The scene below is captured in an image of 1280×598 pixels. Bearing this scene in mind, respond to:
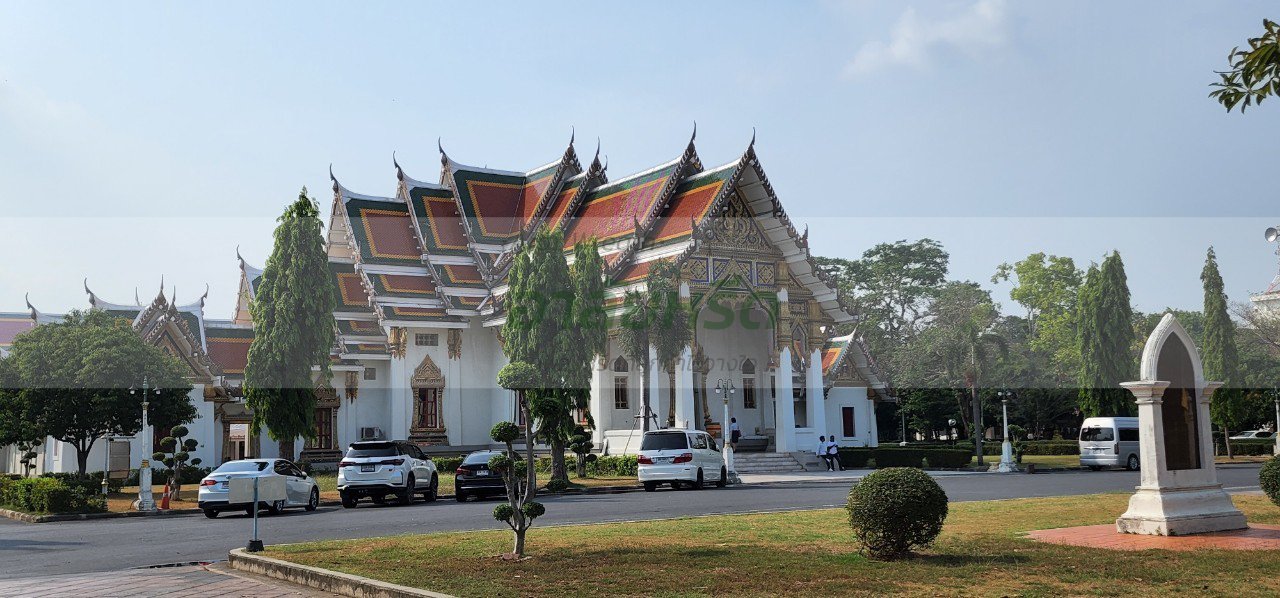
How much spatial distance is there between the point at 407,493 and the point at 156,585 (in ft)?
47.4

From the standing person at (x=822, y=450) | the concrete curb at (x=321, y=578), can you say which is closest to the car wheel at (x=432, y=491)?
the concrete curb at (x=321, y=578)

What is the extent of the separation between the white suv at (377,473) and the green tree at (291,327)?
24.4 ft

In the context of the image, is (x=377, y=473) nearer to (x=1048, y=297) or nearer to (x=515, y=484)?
(x=515, y=484)

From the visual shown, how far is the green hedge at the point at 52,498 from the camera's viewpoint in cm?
2406

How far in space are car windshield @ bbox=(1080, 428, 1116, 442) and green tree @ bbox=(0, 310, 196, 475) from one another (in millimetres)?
29150

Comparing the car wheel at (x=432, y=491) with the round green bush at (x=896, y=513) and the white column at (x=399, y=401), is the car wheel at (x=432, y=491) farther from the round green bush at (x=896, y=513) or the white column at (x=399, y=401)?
the white column at (x=399, y=401)

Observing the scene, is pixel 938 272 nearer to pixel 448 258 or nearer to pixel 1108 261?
pixel 1108 261

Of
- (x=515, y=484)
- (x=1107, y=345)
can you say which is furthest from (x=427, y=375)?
(x=515, y=484)

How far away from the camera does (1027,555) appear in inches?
457

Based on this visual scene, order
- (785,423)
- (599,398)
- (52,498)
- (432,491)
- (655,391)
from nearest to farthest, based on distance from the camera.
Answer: (52,498), (432,491), (785,423), (599,398), (655,391)

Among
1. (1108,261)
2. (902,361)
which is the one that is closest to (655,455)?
(1108,261)

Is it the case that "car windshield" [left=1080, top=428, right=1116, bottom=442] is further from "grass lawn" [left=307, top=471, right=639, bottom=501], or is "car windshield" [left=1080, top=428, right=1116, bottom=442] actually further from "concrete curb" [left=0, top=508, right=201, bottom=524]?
"concrete curb" [left=0, top=508, right=201, bottom=524]

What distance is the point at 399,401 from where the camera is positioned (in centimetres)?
4472

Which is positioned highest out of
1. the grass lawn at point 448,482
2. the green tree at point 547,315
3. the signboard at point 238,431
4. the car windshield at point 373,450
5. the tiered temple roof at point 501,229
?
the tiered temple roof at point 501,229
